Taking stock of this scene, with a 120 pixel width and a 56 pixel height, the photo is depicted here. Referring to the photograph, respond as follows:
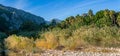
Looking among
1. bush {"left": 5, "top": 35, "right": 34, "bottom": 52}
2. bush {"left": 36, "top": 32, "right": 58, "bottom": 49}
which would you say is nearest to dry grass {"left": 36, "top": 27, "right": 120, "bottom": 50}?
bush {"left": 36, "top": 32, "right": 58, "bottom": 49}

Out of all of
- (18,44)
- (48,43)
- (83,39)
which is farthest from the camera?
(83,39)

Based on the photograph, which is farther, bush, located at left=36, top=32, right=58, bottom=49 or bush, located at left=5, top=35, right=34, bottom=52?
bush, located at left=36, top=32, right=58, bottom=49

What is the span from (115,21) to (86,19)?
203 inches

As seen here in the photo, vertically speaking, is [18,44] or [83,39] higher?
[18,44]

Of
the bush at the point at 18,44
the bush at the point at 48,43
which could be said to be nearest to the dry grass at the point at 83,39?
the bush at the point at 48,43

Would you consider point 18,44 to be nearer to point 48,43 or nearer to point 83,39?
point 48,43

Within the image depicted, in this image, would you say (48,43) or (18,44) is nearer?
(18,44)

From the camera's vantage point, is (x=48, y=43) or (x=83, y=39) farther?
(x=83, y=39)

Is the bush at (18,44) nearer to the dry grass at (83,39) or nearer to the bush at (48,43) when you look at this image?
the bush at (48,43)

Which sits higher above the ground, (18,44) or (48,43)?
(18,44)

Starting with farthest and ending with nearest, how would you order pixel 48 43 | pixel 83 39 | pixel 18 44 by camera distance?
pixel 83 39 → pixel 48 43 → pixel 18 44

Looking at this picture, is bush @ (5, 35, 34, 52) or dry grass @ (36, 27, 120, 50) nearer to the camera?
bush @ (5, 35, 34, 52)

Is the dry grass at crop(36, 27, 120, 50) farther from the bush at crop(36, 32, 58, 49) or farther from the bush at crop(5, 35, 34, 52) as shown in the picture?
the bush at crop(5, 35, 34, 52)

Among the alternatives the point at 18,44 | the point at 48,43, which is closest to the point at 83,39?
the point at 48,43
